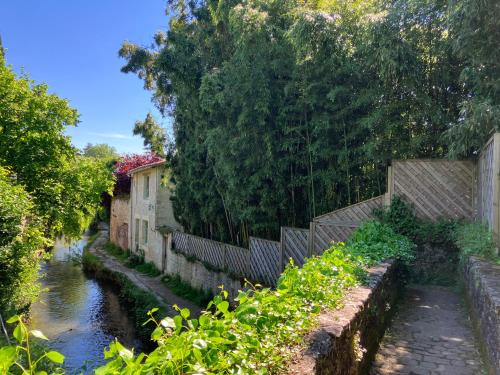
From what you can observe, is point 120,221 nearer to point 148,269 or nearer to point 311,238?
point 148,269

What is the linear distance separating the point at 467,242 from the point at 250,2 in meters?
7.26

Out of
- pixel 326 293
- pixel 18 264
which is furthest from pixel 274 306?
pixel 18 264

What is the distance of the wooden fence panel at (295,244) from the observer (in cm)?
922

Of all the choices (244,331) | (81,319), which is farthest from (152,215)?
(244,331)

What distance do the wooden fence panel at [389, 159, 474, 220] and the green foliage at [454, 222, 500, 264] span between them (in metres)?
1.49

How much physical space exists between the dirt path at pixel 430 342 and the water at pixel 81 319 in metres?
5.94

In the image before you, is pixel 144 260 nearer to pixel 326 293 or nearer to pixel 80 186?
pixel 80 186

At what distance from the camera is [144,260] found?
65.2ft

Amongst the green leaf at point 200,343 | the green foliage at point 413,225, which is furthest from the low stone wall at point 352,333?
the green foliage at point 413,225

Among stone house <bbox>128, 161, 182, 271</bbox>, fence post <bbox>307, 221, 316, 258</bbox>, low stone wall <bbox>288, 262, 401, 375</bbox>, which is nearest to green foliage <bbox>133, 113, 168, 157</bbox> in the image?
stone house <bbox>128, 161, 182, 271</bbox>

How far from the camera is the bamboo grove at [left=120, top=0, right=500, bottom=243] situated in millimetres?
6778

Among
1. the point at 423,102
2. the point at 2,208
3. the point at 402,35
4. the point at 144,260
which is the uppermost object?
the point at 402,35

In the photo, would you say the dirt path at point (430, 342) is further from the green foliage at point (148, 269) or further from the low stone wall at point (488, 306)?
the green foliage at point (148, 269)

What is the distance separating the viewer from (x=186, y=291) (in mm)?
13992
